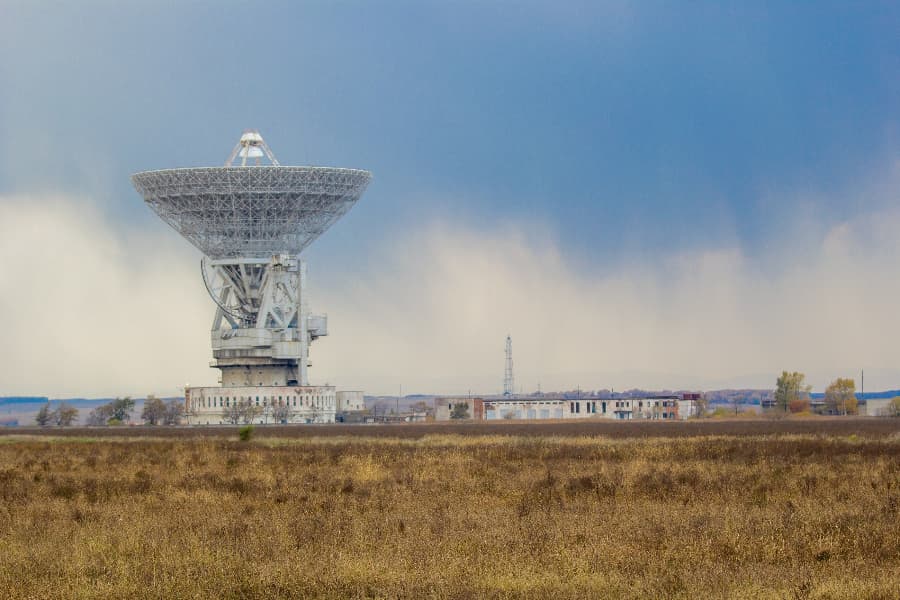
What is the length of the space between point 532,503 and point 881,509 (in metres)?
6.74

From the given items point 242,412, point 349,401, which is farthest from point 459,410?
point 242,412

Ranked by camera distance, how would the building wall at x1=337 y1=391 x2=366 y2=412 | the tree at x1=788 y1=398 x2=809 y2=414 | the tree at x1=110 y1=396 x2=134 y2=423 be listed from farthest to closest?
the tree at x1=788 y1=398 x2=809 y2=414, the tree at x1=110 y1=396 x2=134 y2=423, the building wall at x1=337 y1=391 x2=366 y2=412

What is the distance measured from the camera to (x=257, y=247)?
12425 centimetres

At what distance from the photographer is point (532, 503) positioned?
27.5 m

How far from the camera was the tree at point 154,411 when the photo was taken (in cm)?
16262

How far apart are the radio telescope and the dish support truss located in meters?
0.09

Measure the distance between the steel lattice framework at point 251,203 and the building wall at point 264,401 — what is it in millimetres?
16162

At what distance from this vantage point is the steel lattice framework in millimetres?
117562

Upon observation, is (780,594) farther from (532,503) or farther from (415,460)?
(415,460)

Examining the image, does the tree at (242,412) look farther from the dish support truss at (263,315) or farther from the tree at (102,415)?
the tree at (102,415)

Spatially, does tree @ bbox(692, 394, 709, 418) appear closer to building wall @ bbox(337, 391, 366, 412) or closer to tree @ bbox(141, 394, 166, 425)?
building wall @ bbox(337, 391, 366, 412)

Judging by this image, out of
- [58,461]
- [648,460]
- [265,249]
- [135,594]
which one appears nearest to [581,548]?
[135,594]

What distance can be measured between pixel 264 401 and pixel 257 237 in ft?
58.9

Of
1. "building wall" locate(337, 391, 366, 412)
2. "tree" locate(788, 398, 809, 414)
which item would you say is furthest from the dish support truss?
"tree" locate(788, 398, 809, 414)
